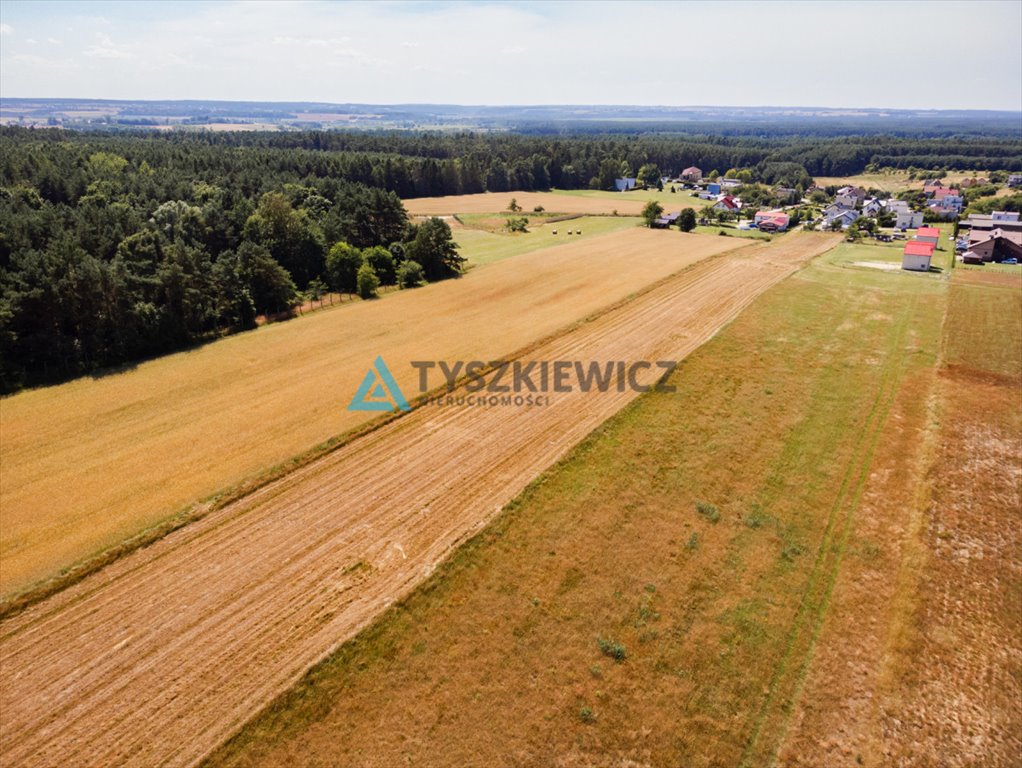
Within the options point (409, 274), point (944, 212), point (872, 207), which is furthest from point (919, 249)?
point (409, 274)

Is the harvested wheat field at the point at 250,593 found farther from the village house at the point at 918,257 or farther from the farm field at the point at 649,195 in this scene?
the farm field at the point at 649,195

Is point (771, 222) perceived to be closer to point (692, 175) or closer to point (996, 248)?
point (996, 248)

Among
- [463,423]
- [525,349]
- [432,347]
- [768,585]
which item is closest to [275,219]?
[432,347]

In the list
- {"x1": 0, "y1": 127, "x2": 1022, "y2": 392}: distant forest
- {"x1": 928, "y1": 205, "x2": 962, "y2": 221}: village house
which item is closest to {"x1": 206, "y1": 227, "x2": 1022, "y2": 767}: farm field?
Answer: {"x1": 0, "y1": 127, "x2": 1022, "y2": 392}: distant forest

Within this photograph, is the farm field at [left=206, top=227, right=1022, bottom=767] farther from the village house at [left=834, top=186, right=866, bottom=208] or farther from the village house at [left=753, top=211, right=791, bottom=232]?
the village house at [left=834, top=186, right=866, bottom=208]

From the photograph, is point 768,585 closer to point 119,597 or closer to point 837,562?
point 837,562

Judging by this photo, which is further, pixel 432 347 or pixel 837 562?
pixel 432 347

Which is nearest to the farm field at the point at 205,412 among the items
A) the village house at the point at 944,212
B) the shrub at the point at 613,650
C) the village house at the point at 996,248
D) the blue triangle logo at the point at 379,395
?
the blue triangle logo at the point at 379,395
